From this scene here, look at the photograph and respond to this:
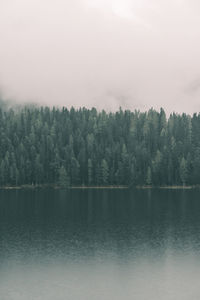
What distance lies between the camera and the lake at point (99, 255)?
5209 cm

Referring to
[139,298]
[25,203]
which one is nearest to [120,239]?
[139,298]

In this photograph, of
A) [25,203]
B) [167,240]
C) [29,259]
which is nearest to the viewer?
[29,259]

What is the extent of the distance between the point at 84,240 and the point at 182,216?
41975 millimetres

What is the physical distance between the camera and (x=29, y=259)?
66750 millimetres

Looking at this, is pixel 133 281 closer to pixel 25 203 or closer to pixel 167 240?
pixel 167 240

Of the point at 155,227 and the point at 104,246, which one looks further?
the point at 155,227

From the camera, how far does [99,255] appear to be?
69.6m

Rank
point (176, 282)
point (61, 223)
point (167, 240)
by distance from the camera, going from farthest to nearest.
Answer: point (61, 223) < point (167, 240) < point (176, 282)

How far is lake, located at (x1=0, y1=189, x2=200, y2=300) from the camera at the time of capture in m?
52.1

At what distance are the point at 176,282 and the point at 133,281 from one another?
5.86 metres

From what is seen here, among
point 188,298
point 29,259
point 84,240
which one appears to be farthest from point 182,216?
point 188,298

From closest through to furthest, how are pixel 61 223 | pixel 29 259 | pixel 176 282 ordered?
pixel 176 282 < pixel 29 259 < pixel 61 223

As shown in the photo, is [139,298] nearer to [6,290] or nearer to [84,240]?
[6,290]

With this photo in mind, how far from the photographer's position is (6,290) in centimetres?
5200
